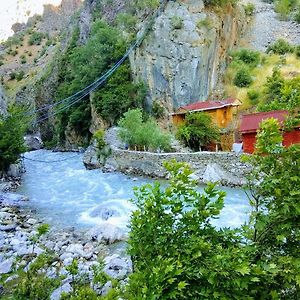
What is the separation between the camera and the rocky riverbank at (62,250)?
8203 millimetres

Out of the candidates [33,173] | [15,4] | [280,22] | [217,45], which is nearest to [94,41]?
[217,45]

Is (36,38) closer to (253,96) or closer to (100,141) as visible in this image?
(100,141)

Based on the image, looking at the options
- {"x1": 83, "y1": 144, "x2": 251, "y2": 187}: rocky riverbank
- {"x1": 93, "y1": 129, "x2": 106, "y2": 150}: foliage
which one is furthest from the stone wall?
{"x1": 93, "y1": 129, "x2": 106, "y2": 150}: foliage

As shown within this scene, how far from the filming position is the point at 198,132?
22.7m

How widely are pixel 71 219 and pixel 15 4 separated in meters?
101

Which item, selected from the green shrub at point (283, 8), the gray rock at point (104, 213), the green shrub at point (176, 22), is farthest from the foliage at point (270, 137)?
the green shrub at point (283, 8)

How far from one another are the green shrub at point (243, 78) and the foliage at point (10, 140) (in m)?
17.7

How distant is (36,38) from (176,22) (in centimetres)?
6224

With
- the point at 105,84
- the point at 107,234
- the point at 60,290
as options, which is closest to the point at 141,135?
Answer: the point at 105,84

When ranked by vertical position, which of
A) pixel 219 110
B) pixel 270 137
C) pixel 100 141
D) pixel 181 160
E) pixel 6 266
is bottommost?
pixel 6 266

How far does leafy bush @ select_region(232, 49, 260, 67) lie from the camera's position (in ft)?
106

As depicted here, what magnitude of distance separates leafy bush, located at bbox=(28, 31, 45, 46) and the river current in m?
62.8

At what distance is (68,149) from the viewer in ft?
133

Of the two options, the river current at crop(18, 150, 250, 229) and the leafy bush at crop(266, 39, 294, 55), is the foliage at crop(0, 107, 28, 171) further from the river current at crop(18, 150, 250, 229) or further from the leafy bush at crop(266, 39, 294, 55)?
the leafy bush at crop(266, 39, 294, 55)
